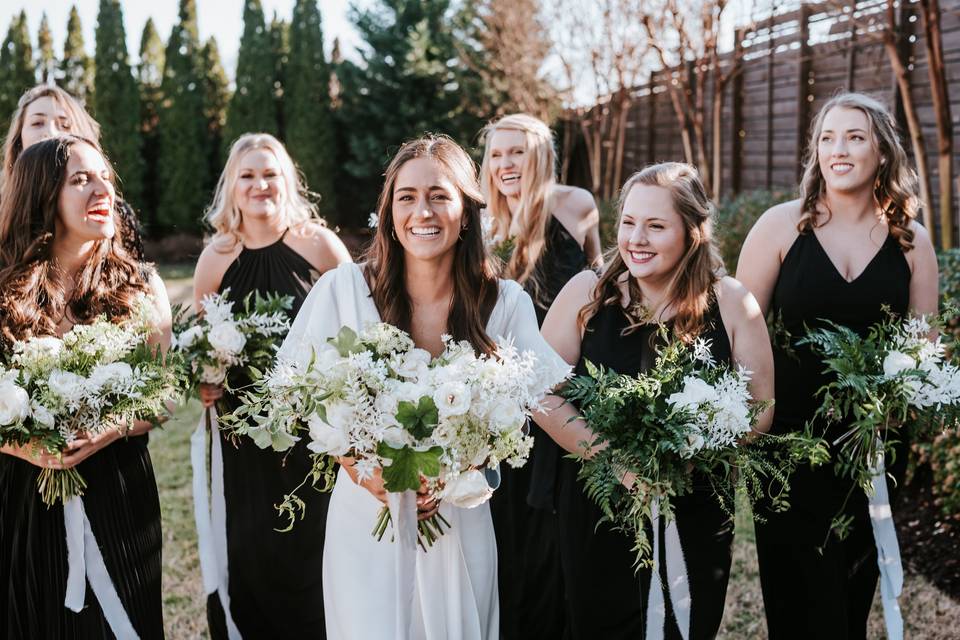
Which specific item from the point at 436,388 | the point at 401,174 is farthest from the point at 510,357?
the point at 401,174

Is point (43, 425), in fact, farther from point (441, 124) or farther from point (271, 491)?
point (441, 124)

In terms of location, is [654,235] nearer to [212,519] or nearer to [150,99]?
[212,519]

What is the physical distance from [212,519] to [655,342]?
2708 millimetres

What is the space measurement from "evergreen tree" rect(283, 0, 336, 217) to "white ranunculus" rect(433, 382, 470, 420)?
67.4ft

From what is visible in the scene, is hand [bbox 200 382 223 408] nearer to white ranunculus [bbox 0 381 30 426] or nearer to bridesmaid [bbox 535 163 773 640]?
white ranunculus [bbox 0 381 30 426]

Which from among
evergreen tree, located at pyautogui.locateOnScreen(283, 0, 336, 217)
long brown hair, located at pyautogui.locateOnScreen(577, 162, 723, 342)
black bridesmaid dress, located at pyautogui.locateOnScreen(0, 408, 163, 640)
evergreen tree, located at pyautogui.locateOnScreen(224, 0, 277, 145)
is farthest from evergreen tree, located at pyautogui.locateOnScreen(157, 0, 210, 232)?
long brown hair, located at pyautogui.locateOnScreen(577, 162, 723, 342)

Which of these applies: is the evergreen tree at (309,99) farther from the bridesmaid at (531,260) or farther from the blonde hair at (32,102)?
the bridesmaid at (531,260)

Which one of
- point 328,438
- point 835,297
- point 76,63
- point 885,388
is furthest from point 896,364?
point 76,63

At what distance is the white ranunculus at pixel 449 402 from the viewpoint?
2.40 m

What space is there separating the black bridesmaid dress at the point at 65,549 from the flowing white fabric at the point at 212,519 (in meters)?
0.80

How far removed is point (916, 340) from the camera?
3225 millimetres

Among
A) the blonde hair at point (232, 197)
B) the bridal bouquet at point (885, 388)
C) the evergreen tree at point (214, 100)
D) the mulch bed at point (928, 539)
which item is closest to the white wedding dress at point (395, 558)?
the bridal bouquet at point (885, 388)

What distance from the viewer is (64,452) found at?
311 cm

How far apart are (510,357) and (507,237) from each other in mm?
2484
